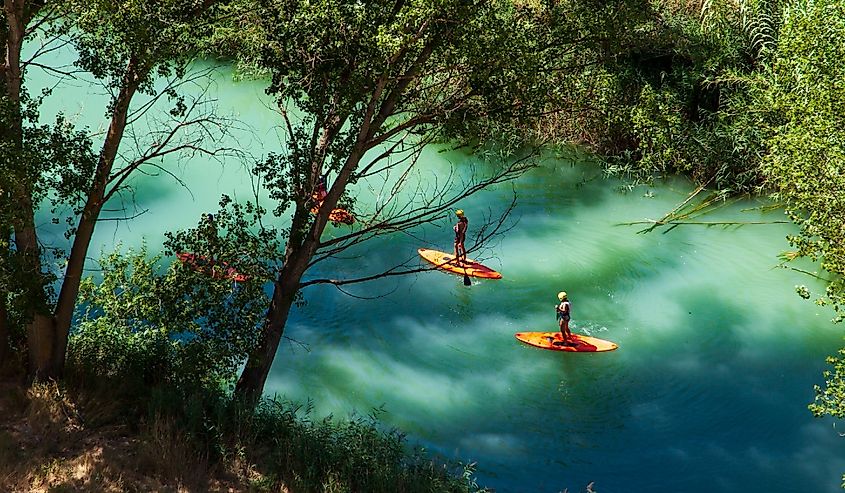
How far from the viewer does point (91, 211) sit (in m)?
8.99

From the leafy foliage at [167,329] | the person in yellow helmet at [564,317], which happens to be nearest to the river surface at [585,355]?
the person in yellow helmet at [564,317]

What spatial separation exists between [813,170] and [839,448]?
14.2 ft

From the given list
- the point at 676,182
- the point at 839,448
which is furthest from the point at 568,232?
the point at 839,448

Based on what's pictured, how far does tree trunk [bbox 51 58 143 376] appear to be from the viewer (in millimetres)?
8750

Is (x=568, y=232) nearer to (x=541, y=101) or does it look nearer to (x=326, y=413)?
(x=326, y=413)

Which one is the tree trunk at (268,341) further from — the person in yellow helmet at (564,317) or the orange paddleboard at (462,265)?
the orange paddleboard at (462,265)

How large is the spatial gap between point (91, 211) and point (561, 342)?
7816 mm

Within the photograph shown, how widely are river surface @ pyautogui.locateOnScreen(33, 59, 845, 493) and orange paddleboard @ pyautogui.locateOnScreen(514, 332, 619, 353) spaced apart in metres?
0.14

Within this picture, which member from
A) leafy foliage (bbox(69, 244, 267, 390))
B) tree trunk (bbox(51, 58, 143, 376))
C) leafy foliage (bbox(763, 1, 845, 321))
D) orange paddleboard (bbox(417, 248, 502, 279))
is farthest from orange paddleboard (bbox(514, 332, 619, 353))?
tree trunk (bbox(51, 58, 143, 376))

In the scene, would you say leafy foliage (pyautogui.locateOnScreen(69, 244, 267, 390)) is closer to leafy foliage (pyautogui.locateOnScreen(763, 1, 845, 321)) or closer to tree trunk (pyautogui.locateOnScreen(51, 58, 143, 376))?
tree trunk (pyautogui.locateOnScreen(51, 58, 143, 376))

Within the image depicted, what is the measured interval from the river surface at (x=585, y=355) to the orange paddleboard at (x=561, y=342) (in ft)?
0.47

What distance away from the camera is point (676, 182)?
20703 millimetres

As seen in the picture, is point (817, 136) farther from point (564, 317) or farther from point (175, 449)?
point (175, 449)

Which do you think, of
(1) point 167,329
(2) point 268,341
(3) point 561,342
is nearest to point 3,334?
(1) point 167,329
